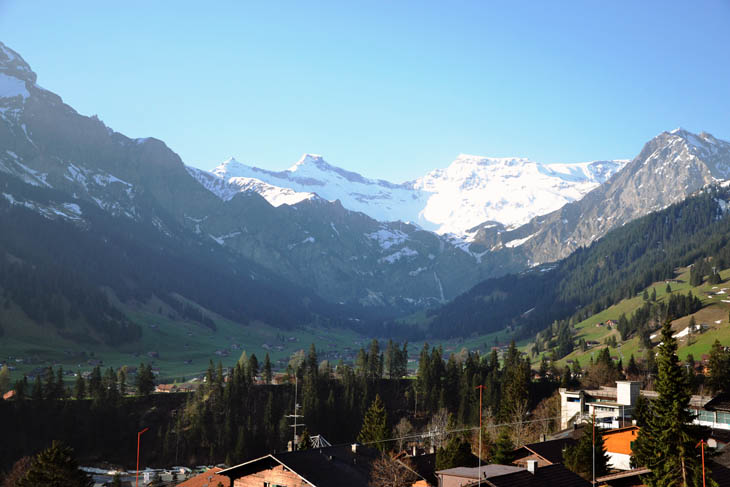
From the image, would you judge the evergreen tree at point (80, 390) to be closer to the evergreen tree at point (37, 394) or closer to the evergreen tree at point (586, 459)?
the evergreen tree at point (37, 394)

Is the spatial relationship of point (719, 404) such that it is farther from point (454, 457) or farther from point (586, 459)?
point (454, 457)

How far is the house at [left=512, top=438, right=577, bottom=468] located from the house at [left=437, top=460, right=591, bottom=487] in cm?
1615

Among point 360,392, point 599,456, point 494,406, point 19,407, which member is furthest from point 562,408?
point 19,407

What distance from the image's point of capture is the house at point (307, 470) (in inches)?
2502

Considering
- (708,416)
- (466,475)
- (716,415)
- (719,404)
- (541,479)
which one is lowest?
(541,479)

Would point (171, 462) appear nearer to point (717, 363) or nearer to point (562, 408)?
point (562, 408)

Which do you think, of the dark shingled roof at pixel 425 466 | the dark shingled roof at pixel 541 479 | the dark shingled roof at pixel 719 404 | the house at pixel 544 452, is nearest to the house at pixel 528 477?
the dark shingled roof at pixel 541 479

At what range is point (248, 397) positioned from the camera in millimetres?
196125

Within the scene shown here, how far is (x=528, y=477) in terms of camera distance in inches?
2324

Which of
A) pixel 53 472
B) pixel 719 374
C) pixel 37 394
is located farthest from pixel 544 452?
pixel 37 394

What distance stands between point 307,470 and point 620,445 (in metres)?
44.5

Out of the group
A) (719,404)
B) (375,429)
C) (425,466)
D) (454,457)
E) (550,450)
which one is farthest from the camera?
(375,429)

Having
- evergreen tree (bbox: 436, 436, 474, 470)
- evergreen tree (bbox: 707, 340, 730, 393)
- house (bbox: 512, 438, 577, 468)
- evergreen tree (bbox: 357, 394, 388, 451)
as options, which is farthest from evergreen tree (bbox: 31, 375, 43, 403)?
evergreen tree (bbox: 707, 340, 730, 393)

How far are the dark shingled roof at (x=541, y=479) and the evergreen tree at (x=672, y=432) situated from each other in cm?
652
